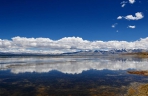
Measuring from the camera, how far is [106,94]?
2453 cm

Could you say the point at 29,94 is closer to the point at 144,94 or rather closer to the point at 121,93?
the point at 121,93

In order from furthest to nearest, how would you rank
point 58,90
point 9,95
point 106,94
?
point 58,90, point 106,94, point 9,95

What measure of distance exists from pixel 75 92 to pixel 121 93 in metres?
6.69

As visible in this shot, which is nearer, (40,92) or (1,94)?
(1,94)

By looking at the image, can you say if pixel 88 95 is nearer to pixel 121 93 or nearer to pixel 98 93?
pixel 98 93

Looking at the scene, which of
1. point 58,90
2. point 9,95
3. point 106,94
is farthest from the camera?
point 58,90

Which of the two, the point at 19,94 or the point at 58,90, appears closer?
the point at 19,94

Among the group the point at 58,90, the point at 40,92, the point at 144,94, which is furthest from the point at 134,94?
the point at 40,92

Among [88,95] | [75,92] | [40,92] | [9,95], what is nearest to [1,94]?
[9,95]

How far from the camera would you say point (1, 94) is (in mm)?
23266

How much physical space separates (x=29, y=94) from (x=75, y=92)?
653 centimetres

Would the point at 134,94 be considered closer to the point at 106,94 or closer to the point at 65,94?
the point at 106,94

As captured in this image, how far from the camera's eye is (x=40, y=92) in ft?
81.3

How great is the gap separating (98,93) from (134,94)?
5024 millimetres
